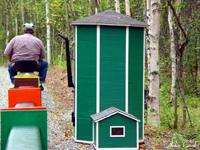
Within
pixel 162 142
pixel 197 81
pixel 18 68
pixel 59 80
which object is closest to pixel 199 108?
pixel 197 81

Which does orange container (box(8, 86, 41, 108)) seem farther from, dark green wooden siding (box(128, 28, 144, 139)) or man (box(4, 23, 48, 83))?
dark green wooden siding (box(128, 28, 144, 139))

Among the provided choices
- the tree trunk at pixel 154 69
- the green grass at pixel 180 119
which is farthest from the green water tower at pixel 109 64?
the tree trunk at pixel 154 69

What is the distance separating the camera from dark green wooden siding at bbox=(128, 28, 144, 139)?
29.2 ft

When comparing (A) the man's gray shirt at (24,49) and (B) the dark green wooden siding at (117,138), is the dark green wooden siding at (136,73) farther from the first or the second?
(A) the man's gray shirt at (24,49)

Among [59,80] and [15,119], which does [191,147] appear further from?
[59,80]

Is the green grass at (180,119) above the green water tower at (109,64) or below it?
below

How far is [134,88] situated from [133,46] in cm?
82

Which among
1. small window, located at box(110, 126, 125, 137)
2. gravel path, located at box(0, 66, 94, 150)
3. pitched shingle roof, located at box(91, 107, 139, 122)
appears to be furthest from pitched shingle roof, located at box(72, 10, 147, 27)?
gravel path, located at box(0, 66, 94, 150)

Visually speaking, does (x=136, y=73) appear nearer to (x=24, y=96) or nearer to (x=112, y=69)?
(x=112, y=69)

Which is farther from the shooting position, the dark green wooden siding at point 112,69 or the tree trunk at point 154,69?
the tree trunk at point 154,69

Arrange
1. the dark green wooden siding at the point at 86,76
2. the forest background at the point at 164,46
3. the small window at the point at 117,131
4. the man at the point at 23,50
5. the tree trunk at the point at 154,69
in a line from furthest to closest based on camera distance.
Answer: the forest background at the point at 164,46, the tree trunk at the point at 154,69, the dark green wooden siding at the point at 86,76, the small window at the point at 117,131, the man at the point at 23,50

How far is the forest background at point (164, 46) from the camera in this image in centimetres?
1098

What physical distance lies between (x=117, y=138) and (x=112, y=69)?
1340 millimetres

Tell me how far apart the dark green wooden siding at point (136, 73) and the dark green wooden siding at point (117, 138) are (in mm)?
546
